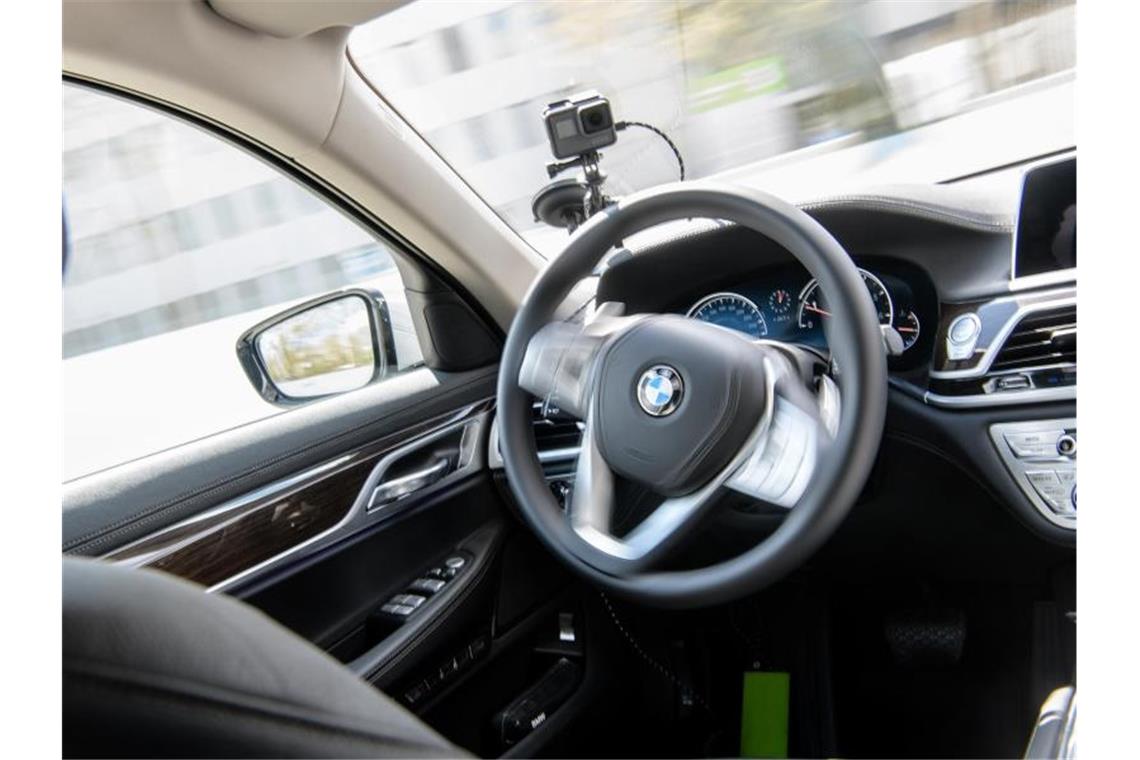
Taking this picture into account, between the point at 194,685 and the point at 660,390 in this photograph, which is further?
the point at 660,390

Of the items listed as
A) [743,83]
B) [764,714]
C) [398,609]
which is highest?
[743,83]

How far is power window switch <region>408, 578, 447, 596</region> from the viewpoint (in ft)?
6.01

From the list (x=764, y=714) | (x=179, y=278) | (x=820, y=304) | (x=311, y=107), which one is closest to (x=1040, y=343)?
(x=820, y=304)

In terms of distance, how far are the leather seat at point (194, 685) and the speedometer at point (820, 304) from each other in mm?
1325

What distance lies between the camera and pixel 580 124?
1.85 m

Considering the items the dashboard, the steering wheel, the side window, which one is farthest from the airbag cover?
the side window

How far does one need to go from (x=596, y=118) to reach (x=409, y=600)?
3.04ft

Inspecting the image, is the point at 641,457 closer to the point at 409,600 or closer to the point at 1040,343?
the point at 409,600

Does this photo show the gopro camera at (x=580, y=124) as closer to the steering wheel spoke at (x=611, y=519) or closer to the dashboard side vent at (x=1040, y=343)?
the steering wheel spoke at (x=611, y=519)

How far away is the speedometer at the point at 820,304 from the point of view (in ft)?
5.86

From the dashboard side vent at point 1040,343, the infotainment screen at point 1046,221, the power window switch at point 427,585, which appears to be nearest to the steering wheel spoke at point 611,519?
the power window switch at point 427,585

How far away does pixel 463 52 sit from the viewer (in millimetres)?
2018

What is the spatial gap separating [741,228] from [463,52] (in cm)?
66

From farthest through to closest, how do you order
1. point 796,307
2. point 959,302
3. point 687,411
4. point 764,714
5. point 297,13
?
point 764,714, point 796,307, point 959,302, point 297,13, point 687,411
